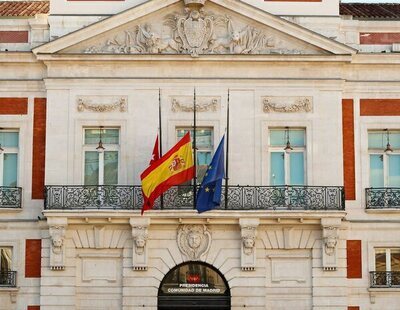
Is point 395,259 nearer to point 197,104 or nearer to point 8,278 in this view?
point 197,104

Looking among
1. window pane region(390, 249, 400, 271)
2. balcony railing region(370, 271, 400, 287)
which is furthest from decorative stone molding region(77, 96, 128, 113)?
window pane region(390, 249, 400, 271)

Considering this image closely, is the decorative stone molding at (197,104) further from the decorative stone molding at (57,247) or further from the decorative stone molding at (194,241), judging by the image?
the decorative stone molding at (57,247)

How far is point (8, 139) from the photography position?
29.8 meters

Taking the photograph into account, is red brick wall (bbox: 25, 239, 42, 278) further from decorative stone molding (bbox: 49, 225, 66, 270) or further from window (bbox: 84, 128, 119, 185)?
window (bbox: 84, 128, 119, 185)

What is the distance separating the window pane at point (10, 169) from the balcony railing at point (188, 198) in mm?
1355

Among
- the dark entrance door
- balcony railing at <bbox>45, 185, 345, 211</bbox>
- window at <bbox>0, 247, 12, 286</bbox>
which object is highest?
balcony railing at <bbox>45, 185, 345, 211</bbox>

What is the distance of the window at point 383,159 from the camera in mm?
29719

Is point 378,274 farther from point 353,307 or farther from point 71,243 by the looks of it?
point 71,243

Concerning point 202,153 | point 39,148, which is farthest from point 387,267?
point 39,148

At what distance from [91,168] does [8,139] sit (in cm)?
234

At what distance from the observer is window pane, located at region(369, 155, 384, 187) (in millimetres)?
29703

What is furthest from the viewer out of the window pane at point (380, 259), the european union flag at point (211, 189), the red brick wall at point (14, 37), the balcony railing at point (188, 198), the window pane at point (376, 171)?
the red brick wall at point (14, 37)

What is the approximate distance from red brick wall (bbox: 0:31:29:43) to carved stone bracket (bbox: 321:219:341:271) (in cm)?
916

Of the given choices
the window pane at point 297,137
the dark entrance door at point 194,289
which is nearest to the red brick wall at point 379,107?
the window pane at point 297,137
